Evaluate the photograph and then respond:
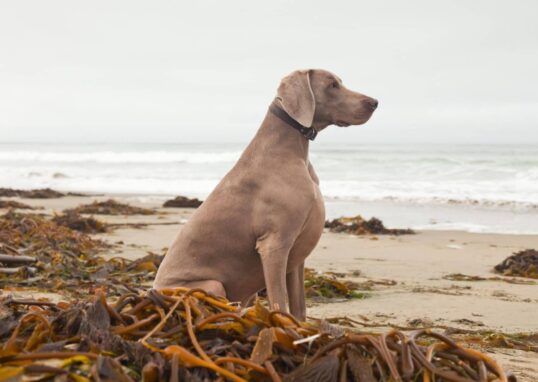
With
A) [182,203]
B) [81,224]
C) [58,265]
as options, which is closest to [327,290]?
[58,265]

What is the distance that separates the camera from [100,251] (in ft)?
25.1

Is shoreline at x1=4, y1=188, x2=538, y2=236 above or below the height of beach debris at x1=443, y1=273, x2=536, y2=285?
below

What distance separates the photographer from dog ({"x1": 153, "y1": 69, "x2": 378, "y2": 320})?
3.76 m

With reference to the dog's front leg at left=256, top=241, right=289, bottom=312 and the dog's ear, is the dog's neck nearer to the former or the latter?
the dog's ear

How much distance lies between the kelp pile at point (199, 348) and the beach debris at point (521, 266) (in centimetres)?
507

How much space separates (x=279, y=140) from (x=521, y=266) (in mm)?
4022

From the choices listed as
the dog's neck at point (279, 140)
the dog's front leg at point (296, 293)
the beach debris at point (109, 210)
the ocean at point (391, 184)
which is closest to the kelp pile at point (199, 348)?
the dog's front leg at point (296, 293)

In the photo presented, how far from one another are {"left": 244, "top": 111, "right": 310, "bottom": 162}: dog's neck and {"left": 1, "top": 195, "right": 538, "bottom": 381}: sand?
48.2 inches

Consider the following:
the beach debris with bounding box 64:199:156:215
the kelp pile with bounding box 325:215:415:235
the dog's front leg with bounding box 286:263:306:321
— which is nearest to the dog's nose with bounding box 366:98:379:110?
the dog's front leg with bounding box 286:263:306:321

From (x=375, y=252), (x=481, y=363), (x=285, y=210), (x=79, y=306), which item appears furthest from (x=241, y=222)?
(x=375, y=252)

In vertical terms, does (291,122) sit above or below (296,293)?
above

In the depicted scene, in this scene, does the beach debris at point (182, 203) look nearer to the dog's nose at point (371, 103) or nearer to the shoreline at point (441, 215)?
the shoreline at point (441, 215)

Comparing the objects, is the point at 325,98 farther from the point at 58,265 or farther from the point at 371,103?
the point at 58,265

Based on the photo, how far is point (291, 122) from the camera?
158 inches
